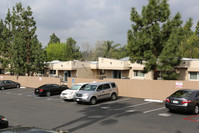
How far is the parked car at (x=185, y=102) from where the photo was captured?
13.5m

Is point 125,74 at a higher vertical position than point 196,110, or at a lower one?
higher

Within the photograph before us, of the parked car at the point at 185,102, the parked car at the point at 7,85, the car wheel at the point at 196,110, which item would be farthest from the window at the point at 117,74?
the car wheel at the point at 196,110

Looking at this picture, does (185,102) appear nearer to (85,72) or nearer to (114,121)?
(114,121)

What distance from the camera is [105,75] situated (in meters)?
37.3

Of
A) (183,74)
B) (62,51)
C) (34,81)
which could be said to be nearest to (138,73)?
(183,74)

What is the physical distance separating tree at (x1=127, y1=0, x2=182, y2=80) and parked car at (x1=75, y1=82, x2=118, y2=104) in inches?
175

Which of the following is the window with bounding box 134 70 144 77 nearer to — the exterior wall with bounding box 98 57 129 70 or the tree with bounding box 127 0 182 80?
the exterior wall with bounding box 98 57 129 70

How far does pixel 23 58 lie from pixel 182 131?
119 ft

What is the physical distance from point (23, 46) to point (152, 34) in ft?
89.4

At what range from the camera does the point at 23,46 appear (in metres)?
41.4

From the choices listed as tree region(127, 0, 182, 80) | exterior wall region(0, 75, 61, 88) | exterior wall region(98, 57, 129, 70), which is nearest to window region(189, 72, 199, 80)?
tree region(127, 0, 182, 80)

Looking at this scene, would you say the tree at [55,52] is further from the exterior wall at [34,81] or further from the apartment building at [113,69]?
the exterior wall at [34,81]

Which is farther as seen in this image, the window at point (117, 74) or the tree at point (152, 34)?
the window at point (117, 74)

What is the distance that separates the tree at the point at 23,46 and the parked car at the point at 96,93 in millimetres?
23101
